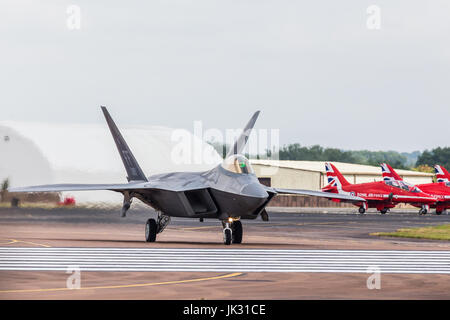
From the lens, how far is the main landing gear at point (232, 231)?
28.9 metres

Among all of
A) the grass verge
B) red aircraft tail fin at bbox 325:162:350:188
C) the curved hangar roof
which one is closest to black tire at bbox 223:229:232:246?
the grass verge

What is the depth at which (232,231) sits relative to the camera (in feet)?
96.9

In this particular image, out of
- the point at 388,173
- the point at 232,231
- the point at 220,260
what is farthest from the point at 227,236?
the point at 388,173

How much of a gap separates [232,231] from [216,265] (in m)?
8.50

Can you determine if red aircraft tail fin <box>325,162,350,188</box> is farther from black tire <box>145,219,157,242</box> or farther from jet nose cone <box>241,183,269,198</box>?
jet nose cone <box>241,183,269,198</box>

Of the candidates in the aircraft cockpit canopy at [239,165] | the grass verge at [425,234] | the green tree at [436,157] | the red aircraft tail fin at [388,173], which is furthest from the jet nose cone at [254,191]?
the green tree at [436,157]

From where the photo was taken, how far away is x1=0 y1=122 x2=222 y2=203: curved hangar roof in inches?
2239

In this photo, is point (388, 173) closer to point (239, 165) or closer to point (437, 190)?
point (437, 190)

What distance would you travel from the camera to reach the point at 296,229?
139 feet

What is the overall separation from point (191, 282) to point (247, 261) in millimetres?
5370

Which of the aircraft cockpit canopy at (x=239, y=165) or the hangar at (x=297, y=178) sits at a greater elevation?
the aircraft cockpit canopy at (x=239, y=165)

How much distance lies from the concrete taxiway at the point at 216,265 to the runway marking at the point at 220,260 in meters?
0.02

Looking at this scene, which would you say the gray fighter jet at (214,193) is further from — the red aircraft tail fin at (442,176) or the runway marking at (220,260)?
the red aircraft tail fin at (442,176)
